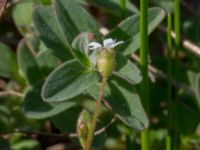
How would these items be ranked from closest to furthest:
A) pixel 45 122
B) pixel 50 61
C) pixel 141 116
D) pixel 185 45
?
pixel 141 116, pixel 50 61, pixel 45 122, pixel 185 45

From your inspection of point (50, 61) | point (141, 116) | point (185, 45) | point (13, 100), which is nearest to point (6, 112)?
point (13, 100)

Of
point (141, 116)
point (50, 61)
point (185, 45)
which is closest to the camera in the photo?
point (141, 116)

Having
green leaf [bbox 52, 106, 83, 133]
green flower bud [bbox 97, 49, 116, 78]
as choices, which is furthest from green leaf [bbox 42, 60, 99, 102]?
green leaf [bbox 52, 106, 83, 133]

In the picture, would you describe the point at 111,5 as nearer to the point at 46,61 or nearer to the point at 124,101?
the point at 46,61

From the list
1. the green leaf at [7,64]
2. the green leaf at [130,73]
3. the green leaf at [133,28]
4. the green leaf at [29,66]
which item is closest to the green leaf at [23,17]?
the green leaf at [7,64]

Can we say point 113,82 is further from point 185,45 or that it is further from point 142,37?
point 185,45

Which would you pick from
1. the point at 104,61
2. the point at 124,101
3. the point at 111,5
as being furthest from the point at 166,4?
the point at 104,61

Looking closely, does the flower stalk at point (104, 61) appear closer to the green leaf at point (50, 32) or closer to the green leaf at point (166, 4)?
the green leaf at point (50, 32)
